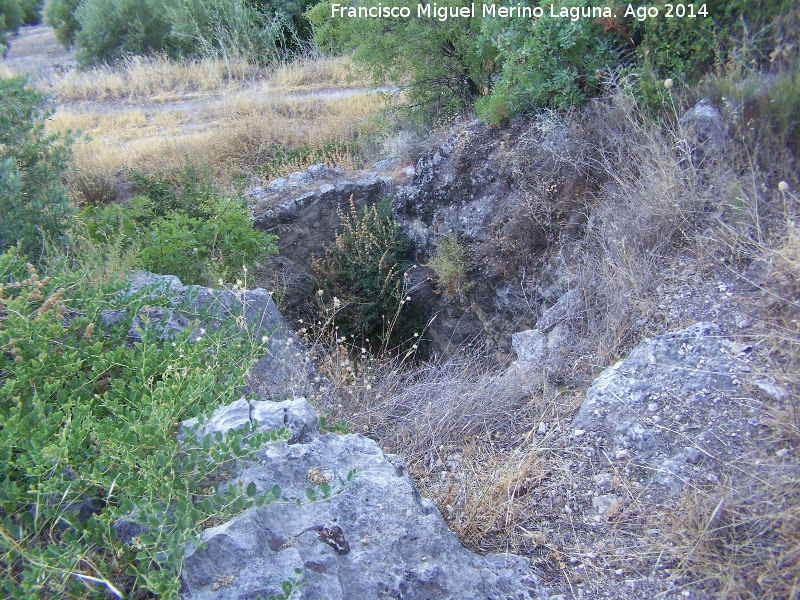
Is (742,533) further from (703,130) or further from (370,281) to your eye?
(370,281)

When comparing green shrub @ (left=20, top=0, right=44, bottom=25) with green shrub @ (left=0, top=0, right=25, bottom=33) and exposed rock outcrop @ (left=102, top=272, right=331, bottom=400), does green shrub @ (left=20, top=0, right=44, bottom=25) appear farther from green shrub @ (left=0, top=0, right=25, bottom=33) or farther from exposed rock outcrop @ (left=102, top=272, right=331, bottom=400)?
exposed rock outcrop @ (left=102, top=272, right=331, bottom=400)

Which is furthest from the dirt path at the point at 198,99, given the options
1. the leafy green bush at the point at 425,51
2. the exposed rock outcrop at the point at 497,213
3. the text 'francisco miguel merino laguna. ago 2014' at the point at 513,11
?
the exposed rock outcrop at the point at 497,213

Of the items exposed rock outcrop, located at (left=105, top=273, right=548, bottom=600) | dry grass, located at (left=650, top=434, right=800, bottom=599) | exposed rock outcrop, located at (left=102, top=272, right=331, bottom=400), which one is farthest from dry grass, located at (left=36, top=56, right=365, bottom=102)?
dry grass, located at (left=650, top=434, right=800, bottom=599)

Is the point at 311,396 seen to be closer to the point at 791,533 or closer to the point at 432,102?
the point at 791,533

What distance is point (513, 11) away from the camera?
5332 millimetres

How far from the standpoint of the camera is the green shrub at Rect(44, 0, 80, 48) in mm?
18766

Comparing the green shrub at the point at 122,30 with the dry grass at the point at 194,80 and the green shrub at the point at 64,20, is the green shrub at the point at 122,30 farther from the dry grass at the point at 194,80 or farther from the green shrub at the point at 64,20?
the green shrub at the point at 64,20

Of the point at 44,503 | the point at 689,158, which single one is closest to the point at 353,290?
the point at 689,158

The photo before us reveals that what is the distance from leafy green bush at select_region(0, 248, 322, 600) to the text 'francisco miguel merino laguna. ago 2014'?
4628 millimetres

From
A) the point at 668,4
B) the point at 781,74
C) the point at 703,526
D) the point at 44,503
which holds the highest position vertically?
the point at 668,4

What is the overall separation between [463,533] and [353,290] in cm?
434

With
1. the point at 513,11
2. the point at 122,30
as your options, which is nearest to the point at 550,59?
the point at 513,11

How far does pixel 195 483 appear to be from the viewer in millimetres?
1715

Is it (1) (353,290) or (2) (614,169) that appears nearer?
(2) (614,169)
